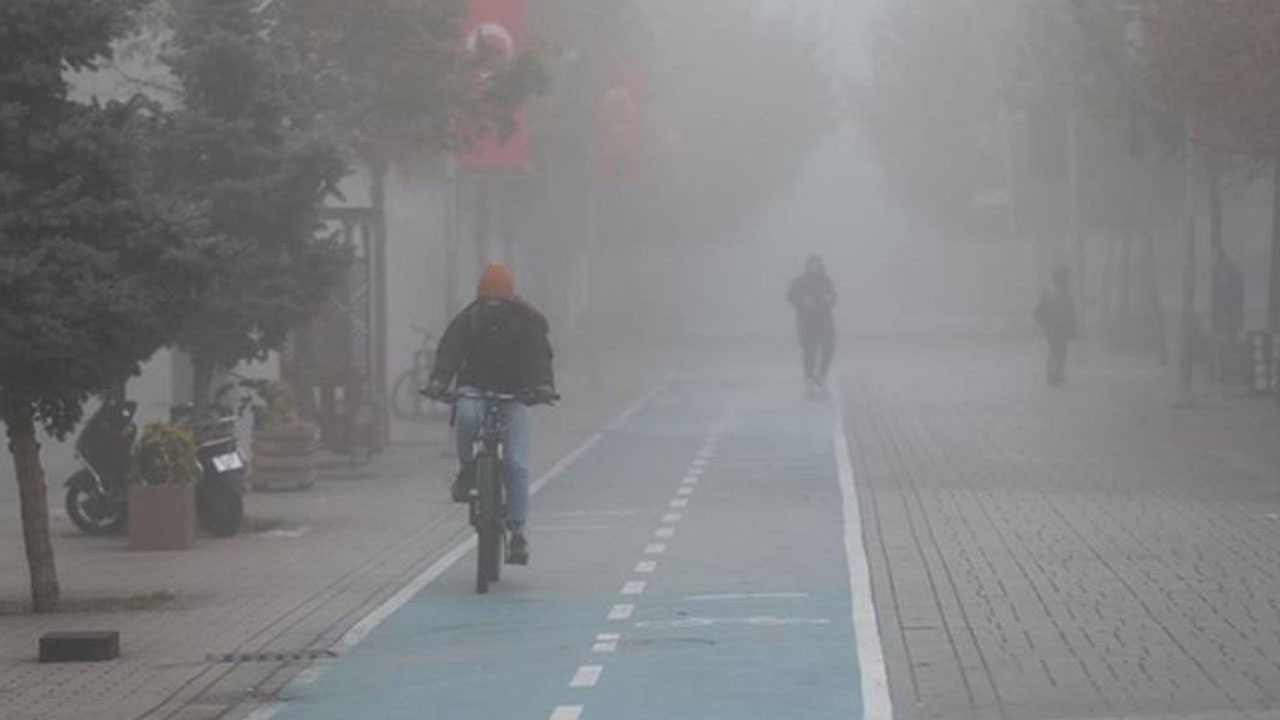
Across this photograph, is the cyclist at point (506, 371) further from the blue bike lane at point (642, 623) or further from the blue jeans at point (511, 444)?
the blue bike lane at point (642, 623)

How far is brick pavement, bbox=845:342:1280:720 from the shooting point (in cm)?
1454

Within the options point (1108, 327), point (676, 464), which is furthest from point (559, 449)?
point (1108, 327)

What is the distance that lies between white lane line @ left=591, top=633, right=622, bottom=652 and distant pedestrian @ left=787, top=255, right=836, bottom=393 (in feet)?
111

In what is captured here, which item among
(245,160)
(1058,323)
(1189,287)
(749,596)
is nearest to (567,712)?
(749,596)

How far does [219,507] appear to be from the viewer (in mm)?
24859

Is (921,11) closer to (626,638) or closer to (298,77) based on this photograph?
(298,77)

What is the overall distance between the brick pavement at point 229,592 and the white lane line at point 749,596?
1.92 meters

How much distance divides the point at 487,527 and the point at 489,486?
0.30 meters

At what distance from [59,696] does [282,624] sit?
3.24 metres

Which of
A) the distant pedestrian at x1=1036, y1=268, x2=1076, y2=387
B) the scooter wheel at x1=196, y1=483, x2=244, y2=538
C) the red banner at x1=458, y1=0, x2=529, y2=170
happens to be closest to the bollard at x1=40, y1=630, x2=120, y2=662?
the scooter wheel at x1=196, y1=483, x2=244, y2=538

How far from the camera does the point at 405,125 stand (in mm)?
35562

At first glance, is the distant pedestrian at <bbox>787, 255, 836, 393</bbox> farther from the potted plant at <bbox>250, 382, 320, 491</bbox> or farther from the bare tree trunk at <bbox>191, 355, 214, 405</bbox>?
the bare tree trunk at <bbox>191, 355, 214, 405</bbox>

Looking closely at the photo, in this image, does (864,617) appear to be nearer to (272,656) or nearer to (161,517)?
(272,656)

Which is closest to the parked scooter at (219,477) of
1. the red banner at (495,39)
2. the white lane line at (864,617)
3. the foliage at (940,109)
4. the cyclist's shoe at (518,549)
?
the white lane line at (864,617)
